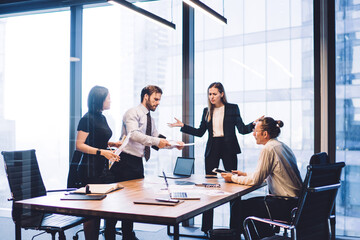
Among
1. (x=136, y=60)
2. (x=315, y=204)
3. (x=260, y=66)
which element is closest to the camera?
(x=315, y=204)

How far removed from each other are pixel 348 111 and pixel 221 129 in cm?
148

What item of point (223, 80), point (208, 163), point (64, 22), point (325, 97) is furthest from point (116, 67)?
point (325, 97)

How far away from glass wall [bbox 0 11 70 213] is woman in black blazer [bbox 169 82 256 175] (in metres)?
2.39

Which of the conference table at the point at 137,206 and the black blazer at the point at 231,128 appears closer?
the conference table at the point at 137,206

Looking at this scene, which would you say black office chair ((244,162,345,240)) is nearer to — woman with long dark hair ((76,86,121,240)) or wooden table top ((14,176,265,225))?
wooden table top ((14,176,265,225))

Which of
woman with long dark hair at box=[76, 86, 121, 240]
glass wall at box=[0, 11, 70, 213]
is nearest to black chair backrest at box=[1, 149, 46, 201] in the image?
woman with long dark hair at box=[76, 86, 121, 240]

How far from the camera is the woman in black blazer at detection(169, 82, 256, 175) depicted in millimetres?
4102

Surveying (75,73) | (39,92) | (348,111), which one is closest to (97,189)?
(348,111)

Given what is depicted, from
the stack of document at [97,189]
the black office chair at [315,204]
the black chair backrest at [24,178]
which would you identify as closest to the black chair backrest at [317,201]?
the black office chair at [315,204]

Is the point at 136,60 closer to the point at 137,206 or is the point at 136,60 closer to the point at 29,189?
the point at 29,189

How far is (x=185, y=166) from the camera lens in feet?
12.2

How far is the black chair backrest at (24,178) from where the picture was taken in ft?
9.15

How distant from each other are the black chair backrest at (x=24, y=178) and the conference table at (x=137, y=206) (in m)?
0.40

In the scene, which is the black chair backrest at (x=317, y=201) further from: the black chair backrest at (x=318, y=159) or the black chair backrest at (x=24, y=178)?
the black chair backrest at (x=24, y=178)
